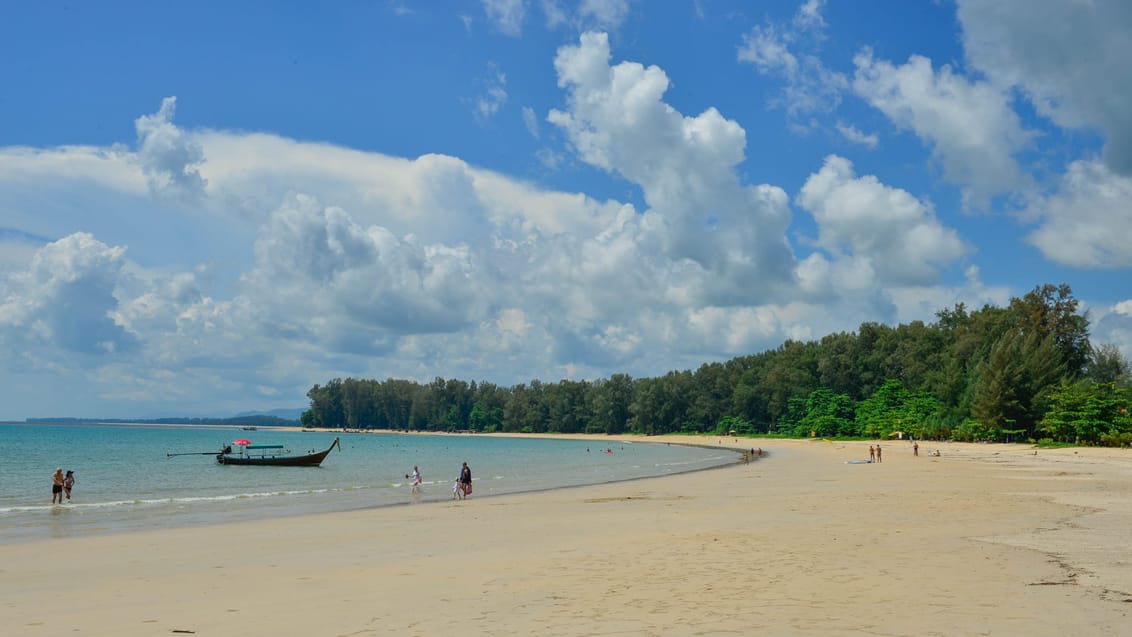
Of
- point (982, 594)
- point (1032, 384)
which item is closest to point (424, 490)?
point (982, 594)

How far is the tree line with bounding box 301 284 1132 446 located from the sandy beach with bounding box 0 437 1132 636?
53.0 metres

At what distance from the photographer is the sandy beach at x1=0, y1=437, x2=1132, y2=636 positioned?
10.0 meters

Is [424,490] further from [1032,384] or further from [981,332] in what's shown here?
[981,332]

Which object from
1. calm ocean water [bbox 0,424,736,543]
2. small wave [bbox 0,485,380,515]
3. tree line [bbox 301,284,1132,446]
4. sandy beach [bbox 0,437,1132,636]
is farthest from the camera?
tree line [bbox 301,284,1132,446]

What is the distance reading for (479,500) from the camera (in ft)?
108

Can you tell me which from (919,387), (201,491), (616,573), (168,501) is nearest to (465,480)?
(168,501)

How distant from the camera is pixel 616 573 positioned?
13414mm

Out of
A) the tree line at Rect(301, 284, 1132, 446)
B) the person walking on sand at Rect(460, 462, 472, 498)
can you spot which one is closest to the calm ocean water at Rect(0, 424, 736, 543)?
the person walking on sand at Rect(460, 462, 472, 498)

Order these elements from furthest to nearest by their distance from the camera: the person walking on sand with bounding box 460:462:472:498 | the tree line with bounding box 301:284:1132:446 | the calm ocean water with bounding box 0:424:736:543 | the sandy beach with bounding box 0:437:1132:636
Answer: the tree line with bounding box 301:284:1132:446 → the person walking on sand with bounding box 460:462:472:498 → the calm ocean water with bounding box 0:424:736:543 → the sandy beach with bounding box 0:437:1132:636

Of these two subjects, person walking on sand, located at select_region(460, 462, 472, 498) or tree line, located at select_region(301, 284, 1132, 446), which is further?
tree line, located at select_region(301, 284, 1132, 446)

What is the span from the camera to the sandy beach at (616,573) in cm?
1000

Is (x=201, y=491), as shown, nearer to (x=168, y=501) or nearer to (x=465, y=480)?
(x=168, y=501)

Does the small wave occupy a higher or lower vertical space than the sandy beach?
A: lower

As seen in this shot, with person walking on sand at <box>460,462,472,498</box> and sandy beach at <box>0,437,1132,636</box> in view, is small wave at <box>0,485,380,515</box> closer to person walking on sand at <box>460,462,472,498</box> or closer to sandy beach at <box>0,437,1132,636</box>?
person walking on sand at <box>460,462,472,498</box>
